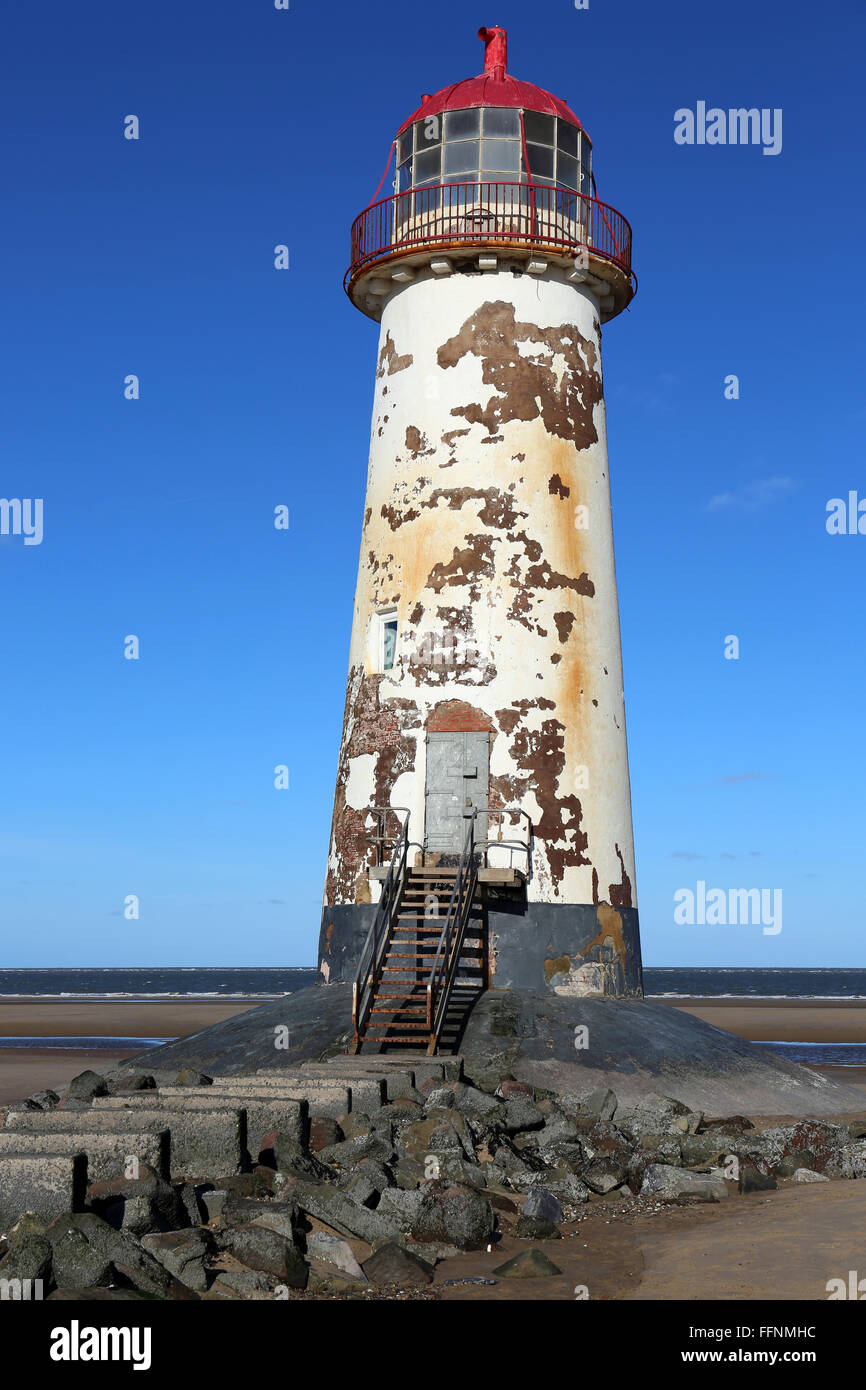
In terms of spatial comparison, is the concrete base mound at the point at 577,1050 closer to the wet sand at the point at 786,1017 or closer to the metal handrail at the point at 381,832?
the metal handrail at the point at 381,832

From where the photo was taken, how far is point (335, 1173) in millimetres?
10250

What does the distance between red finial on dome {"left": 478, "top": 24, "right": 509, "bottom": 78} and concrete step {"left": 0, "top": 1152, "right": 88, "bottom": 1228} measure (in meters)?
16.1

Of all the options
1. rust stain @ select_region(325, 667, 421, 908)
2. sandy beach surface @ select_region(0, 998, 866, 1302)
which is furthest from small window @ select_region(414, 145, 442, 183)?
sandy beach surface @ select_region(0, 998, 866, 1302)

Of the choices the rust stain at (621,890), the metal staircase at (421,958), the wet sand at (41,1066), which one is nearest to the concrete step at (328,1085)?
the metal staircase at (421,958)

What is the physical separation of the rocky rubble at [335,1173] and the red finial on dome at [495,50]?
→ 13620 mm

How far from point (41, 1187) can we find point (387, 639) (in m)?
11.0

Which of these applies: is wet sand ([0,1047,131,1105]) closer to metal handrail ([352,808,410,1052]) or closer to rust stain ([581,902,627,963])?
metal handrail ([352,808,410,1052])

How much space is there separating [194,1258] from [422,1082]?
526 cm

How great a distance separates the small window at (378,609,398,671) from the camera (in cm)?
1828

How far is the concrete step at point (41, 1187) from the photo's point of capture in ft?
27.0

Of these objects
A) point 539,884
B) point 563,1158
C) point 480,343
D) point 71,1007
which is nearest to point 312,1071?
point 563,1158

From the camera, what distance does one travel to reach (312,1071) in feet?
43.3

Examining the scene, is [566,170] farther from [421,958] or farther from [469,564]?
[421,958]
